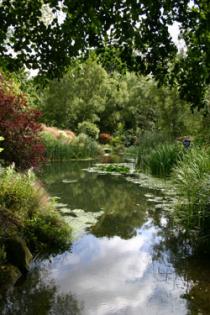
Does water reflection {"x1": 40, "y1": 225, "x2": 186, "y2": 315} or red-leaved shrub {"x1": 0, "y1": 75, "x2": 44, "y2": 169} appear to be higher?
red-leaved shrub {"x1": 0, "y1": 75, "x2": 44, "y2": 169}

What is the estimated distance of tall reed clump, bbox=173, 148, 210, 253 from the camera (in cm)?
573

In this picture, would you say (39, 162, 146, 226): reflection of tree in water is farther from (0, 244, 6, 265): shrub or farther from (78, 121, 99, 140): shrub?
(78, 121, 99, 140): shrub

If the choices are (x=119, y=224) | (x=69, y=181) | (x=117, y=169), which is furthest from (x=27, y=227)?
(x=117, y=169)

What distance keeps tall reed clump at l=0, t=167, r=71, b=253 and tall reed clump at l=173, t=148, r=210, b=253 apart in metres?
1.86

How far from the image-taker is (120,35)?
8.84 ft

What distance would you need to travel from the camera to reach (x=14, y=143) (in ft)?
28.8

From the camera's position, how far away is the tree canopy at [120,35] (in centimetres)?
248

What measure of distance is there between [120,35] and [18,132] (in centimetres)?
651

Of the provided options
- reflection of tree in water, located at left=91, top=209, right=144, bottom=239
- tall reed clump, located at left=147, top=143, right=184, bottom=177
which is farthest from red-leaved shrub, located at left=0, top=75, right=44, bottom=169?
tall reed clump, located at left=147, top=143, right=184, bottom=177

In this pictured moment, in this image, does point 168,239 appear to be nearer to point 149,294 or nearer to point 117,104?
point 149,294

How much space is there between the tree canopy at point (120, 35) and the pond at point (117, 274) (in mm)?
2506

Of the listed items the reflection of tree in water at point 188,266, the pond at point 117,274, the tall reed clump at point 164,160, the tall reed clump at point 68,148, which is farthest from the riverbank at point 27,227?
the tall reed clump at point 68,148

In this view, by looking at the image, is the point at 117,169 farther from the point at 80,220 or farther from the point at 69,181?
the point at 80,220

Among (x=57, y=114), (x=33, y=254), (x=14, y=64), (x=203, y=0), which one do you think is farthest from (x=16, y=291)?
(x=57, y=114)
